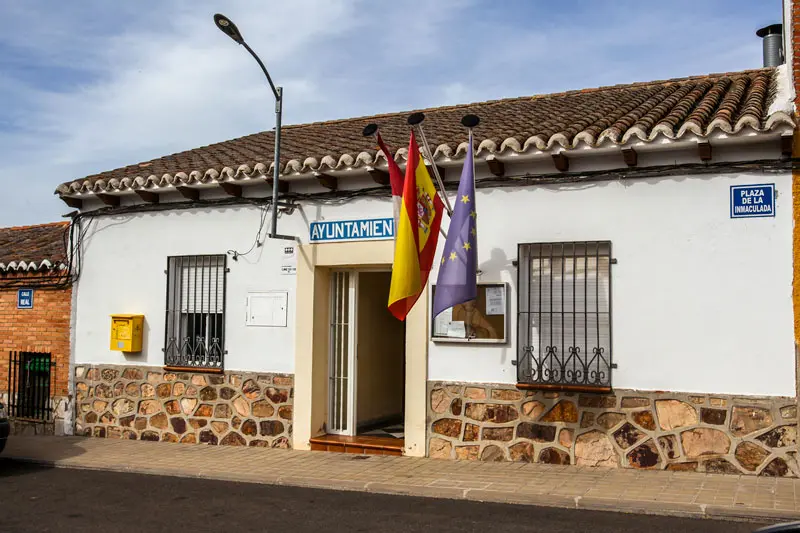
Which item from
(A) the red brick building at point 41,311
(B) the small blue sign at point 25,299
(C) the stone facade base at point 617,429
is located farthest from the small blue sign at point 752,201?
(B) the small blue sign at point 25,299

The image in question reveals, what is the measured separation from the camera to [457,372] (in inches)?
377

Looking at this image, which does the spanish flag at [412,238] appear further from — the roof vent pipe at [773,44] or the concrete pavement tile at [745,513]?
the roof vent pipe at [773,44]

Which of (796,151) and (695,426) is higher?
(796,151)

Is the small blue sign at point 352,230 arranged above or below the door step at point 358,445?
above

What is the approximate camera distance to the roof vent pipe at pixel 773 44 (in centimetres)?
1370

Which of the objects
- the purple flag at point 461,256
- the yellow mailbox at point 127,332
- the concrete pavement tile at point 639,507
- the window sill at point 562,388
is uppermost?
the purple flag at point 461,256

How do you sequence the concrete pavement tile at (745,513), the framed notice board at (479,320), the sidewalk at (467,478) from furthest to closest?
1. the framed notice board at (479,320)
2. the sidewalk at (467,478)
3. the concrete pavement tile at (745,513)

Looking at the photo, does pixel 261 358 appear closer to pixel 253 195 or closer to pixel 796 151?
pixel 253 195

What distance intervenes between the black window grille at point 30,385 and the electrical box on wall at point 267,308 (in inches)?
148

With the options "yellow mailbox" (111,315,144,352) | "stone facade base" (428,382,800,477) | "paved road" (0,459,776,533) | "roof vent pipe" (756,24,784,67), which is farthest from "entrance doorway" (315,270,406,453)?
"roof vent pipe" (756,24,784,67)

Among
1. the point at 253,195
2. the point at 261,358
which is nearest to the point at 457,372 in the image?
the point at 261,358

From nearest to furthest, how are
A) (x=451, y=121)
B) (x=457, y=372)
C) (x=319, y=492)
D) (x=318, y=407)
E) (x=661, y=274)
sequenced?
1. (x=319, y=492)
2. (x=661, y=274)
3. (x=457, y=372)
4. (x=318, y=407)
5. (x=451, y=121)

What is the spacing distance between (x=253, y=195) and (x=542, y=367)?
4.35 metres

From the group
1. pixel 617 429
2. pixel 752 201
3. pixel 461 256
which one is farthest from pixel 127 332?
pixel 752 201
